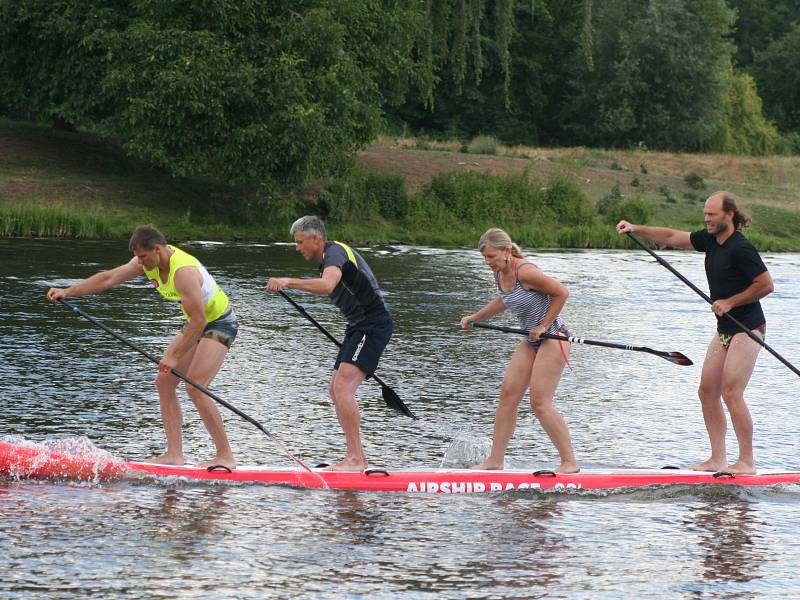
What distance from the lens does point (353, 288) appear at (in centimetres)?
916

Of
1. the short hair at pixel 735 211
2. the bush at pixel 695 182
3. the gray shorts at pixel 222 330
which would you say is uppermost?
the short hair at pixel 735 211

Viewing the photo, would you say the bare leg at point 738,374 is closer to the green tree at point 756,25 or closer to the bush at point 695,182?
the bush at point 695,182

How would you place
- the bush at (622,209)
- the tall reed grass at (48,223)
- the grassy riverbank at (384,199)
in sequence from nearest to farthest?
the tall reed grass at (48,223) → the grassy riverbank at (384,199) → the bush at (622,209)

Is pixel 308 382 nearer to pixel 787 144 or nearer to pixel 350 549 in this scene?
pixel 350 549

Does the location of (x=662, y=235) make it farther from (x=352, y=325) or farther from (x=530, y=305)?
(x=352, y=325)

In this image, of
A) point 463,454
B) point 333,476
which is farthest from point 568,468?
point 333,476

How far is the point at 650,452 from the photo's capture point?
10742mm

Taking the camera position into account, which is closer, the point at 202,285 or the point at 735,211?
the point at 202,285

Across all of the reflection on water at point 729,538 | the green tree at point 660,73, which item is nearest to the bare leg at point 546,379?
the reflection on water at point 729,538

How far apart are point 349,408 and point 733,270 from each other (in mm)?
2891

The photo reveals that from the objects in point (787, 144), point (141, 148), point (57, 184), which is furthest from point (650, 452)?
point (787, 144)

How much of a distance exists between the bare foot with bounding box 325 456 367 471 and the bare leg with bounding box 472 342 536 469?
95cm

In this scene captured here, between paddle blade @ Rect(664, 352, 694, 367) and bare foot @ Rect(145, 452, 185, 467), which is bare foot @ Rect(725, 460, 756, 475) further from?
bare foot @ Rect(145, 452, 185, 467)

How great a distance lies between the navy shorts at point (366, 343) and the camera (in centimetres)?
926
